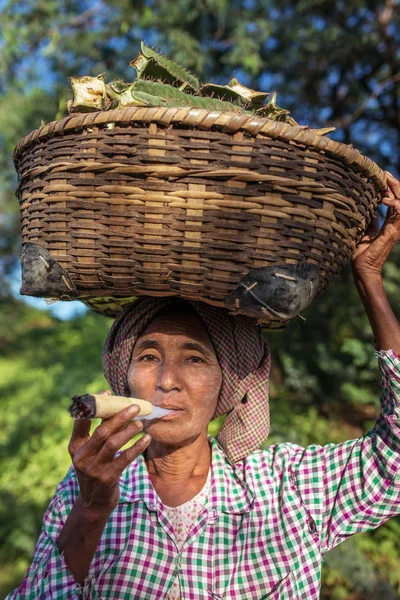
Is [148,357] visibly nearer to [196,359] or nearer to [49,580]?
[196,359]

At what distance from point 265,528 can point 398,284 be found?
4.48 metres

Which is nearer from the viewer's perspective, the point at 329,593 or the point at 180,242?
the point at 180,242

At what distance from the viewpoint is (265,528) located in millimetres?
1776

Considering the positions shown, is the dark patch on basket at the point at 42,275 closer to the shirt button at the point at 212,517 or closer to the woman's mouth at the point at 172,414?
the woman's mouth at the point at 172,414

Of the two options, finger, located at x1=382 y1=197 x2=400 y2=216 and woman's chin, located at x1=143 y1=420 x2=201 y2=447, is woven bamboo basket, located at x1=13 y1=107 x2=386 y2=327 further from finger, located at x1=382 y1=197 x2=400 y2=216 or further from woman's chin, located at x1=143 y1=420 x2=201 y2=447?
woman's chin, located at x1=143 y1=420 x2=201 y2=447

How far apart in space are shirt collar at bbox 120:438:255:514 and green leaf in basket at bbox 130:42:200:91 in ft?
4.25

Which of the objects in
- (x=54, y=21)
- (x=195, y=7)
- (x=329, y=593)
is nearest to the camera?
(x=329, y=593)

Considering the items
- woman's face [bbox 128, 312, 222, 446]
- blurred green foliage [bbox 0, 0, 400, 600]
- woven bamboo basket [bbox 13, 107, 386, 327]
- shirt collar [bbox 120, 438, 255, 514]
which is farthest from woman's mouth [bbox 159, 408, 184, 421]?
blurred green foliage [bbox 0, 0, 400, 600]

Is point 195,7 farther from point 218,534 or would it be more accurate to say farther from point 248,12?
point 218,534

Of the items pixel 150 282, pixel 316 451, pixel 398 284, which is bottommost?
pixel 316 451

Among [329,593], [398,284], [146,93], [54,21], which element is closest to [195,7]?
[54,21]

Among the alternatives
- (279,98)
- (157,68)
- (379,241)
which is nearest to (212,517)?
(379,241)

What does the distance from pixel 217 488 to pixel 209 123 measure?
1.24 meters

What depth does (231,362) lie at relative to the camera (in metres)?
1.91
